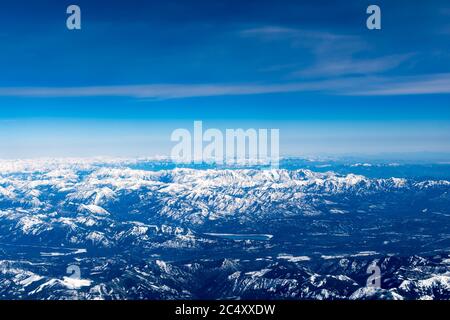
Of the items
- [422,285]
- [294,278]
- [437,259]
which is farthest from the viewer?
[437,259]

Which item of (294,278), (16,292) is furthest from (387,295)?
(16,292)
